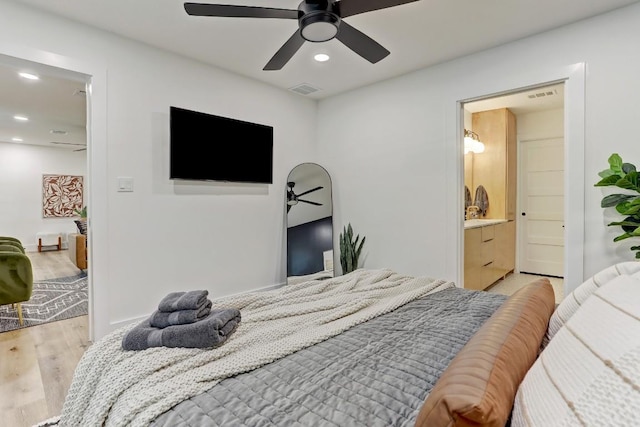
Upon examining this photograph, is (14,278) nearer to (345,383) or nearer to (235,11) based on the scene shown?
(235,11)

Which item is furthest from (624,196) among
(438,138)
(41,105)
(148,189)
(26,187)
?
(26,187)

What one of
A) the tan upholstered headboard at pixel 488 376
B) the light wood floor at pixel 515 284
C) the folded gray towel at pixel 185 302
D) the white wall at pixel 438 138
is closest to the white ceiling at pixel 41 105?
the folded gray towel at pixel 185 302

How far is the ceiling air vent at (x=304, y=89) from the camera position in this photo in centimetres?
385

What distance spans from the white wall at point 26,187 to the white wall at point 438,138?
23.2ft

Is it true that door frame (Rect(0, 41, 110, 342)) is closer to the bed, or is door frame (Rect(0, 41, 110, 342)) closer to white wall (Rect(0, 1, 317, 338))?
white wall (Rect(0, 1, 317, 338))

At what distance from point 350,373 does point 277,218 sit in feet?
9.90

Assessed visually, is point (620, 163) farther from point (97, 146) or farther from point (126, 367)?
point (97, 146)

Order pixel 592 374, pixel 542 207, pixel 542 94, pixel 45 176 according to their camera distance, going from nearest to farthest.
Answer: pixel 592 374 → pixel 542 94 → pixel 542 207 → pixel 45 176

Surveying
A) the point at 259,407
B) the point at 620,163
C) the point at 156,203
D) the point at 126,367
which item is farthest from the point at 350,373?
the point at 156,203

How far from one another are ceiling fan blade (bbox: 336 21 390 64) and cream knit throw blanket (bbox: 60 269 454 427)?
1.52 meters

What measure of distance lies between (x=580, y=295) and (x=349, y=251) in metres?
2.92

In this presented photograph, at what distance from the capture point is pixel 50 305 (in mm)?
3801

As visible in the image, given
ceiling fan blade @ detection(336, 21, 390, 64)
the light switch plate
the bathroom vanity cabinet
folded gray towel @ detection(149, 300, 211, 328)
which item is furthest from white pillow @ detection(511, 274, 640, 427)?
the light switch plate

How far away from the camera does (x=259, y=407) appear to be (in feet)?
2.92
